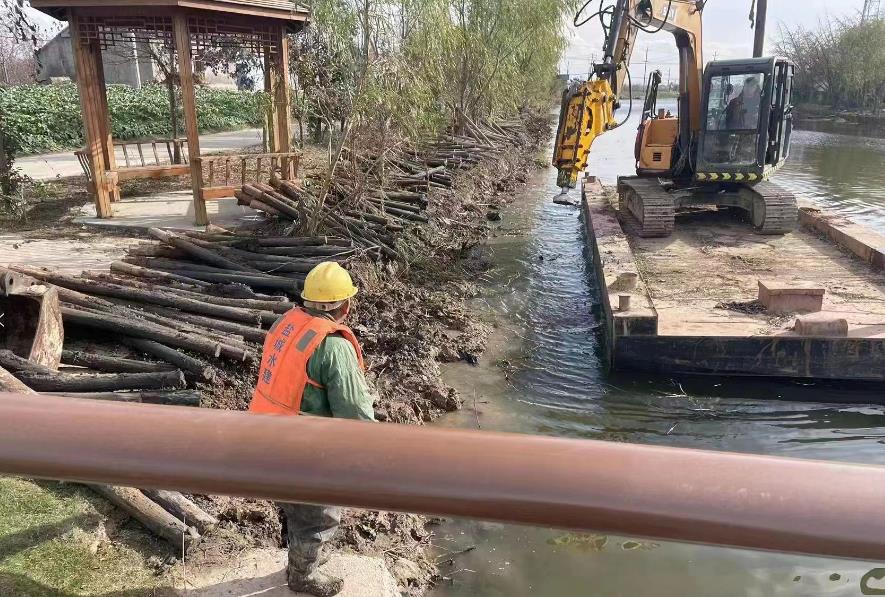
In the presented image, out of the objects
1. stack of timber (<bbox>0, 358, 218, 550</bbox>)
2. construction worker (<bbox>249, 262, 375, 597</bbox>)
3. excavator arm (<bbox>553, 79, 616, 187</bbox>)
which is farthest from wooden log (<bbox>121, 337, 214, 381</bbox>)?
excavator arm (<bbox>553, 79, 616, 187</bbox>)

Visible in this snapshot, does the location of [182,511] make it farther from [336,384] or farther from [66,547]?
[336,384]

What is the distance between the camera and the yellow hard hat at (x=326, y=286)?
3.79 m

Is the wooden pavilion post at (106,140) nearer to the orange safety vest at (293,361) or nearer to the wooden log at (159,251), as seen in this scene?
the wooden log at (159,251)

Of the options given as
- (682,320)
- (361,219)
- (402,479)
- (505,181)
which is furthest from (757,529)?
(505,181)

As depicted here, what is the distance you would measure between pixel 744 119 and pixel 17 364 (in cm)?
1088

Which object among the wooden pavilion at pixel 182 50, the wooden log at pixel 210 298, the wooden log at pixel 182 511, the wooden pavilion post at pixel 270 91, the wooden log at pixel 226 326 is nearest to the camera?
the wooden log at pixel 182 511

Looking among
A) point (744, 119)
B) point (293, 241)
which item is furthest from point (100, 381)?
point (744, 119)

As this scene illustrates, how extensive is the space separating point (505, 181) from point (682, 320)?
1254 cm

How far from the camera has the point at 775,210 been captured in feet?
36.2

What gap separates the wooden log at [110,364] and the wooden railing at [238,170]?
518 centimetres

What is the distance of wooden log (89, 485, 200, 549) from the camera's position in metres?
A: 3.84

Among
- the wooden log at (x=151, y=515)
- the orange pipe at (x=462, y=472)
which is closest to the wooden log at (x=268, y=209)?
the wooden log at (x=151, y=515)

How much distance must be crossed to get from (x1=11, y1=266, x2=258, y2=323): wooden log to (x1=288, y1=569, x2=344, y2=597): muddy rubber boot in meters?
3.40

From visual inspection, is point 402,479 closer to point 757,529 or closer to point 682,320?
point 757,529
